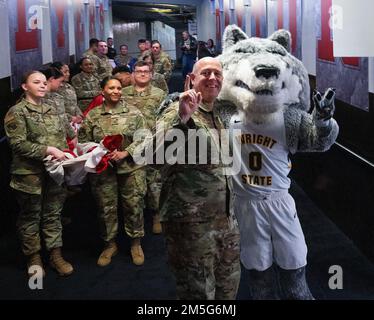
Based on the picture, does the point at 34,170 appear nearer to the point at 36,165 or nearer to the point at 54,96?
the point at 36,165

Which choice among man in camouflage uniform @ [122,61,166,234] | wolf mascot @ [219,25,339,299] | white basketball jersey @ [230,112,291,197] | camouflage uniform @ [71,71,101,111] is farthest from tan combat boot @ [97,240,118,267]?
camouflage uniform @ [71,71,101,111]

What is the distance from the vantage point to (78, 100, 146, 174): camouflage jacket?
3.26 meters

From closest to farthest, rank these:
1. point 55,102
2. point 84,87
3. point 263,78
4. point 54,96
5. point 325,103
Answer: point 325,103 < point 263,78 < point 55,102 < point 54,96 < point 84,87

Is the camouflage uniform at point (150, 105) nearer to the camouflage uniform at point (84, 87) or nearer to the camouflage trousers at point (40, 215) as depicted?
the camouflage trousers at point (40, 215)

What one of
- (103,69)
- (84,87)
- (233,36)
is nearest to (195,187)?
(233,36)

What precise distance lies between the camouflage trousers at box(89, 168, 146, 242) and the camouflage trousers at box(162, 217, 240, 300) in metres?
1.40

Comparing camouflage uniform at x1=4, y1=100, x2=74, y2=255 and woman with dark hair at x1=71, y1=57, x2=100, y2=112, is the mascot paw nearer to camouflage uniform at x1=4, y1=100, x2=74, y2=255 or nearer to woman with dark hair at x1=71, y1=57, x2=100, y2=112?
camouflage uniform at x1=4, y1=100, x2=74, y2=255

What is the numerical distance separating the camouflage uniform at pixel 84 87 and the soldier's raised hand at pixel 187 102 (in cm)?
403

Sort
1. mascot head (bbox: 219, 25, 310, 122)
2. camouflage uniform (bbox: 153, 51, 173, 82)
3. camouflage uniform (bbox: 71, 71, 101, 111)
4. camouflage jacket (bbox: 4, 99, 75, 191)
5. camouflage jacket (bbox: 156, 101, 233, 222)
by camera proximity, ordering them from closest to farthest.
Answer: camouflage jacket (bbox: 156, 101, 233, 222)
mascot head (bbox: 219, 25, 310, 122)
camouflage jacket (bbox: 4, 99, 75, 191)
camouflage uniform (bbox: 71, 71, 101, 111)
camouflage uniform (bbox: 153, 51, 173, 82)

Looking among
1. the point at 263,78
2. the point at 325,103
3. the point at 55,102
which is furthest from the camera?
the point at 55,102

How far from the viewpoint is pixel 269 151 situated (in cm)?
223

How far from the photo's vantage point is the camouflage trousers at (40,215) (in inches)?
123

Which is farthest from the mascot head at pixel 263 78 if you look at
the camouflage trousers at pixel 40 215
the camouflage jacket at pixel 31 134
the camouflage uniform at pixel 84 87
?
the camouflage uniform at pixel 84 87

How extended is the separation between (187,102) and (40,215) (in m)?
1.87
